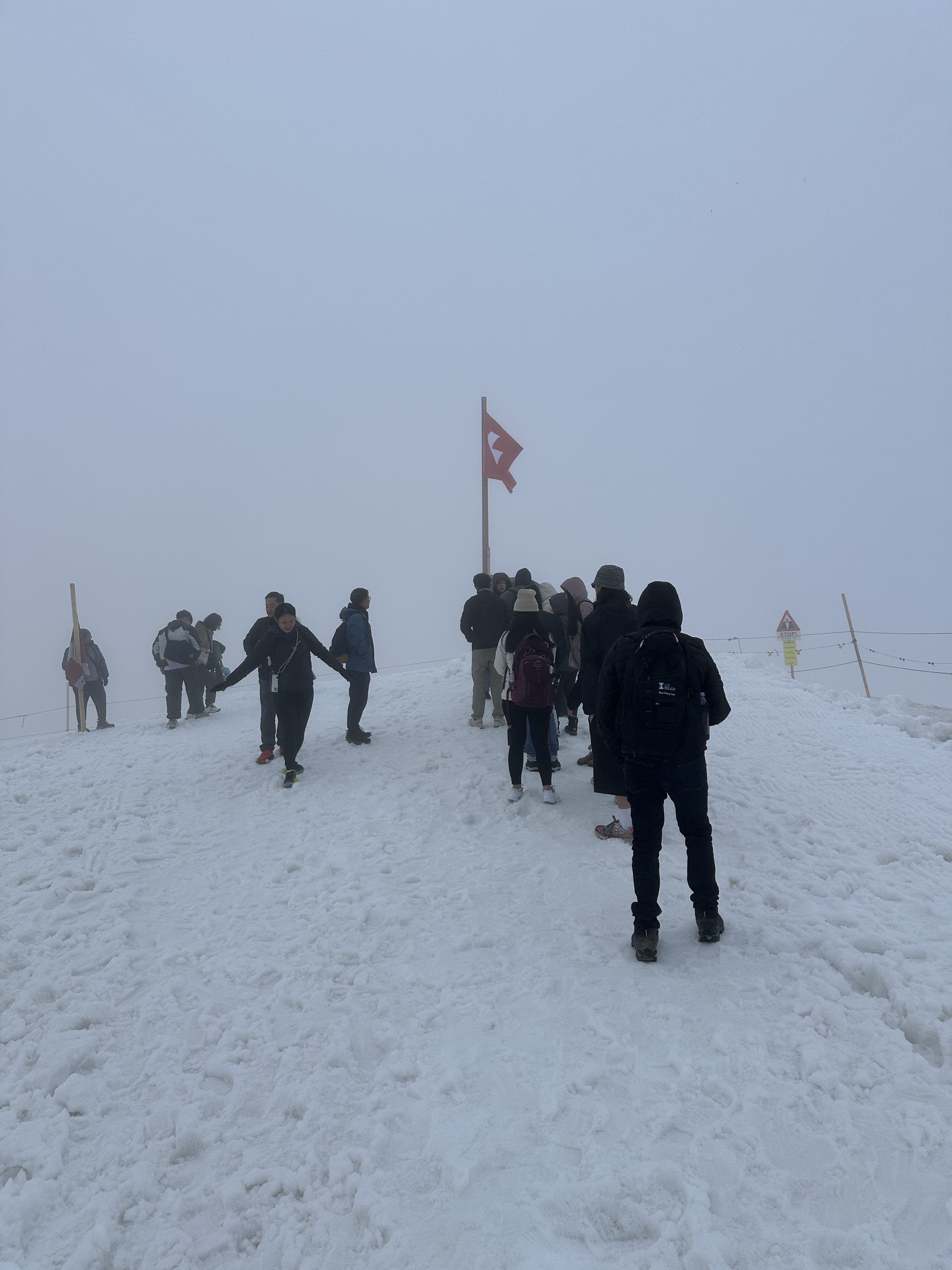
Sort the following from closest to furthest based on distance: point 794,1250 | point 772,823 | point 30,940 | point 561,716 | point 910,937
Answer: point 794,1250, point 910,937, point 30,940, point 772,823, point 561,716

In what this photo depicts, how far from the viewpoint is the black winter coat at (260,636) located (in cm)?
938

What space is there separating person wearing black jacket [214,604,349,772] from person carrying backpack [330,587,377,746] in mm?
642

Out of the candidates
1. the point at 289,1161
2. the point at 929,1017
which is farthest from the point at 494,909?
the point at 929,1017

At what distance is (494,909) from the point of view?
5.72 metres

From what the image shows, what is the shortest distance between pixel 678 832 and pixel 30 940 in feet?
18.1

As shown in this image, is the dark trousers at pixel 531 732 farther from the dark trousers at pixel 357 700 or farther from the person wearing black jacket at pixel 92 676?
the person wearing black jacket at pixel 92 676

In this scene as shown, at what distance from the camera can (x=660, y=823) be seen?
15.5 ft

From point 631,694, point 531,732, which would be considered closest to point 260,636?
point 531,732

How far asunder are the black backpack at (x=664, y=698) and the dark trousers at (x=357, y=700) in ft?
21.0

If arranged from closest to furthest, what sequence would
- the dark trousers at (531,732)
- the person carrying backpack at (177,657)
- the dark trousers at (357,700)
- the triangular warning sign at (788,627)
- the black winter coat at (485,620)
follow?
the dark trousers at (531,732) → the black winter coat at (485,620) → the dark trousers at (357,700) → the person carrying backpack at (177,657) → the triangular warning sign at (788,627)

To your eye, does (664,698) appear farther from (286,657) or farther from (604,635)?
(286,657)

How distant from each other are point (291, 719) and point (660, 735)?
584 centimetres

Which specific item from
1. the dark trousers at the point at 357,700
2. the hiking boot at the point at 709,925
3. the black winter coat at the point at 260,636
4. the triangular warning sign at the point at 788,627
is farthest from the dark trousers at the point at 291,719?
the triangular warning sign at the point at 788,627

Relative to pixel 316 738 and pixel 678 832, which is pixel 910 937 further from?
pixel 316 738
